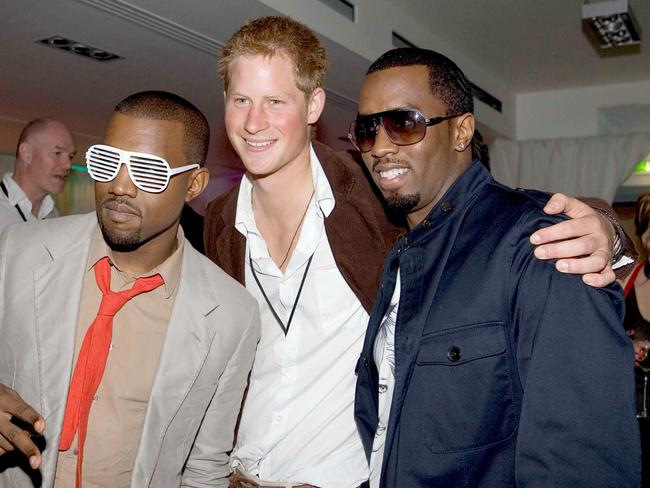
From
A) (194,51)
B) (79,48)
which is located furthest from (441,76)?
(79,48)

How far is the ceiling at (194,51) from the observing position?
15.6 ft

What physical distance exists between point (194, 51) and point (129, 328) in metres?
4.09

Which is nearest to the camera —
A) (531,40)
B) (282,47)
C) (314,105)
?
(282,47)

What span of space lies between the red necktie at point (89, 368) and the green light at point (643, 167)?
863 cm

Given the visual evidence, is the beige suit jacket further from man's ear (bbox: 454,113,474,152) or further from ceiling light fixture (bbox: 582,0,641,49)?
ceiling light fixture (bbox: 582,0,641,49)

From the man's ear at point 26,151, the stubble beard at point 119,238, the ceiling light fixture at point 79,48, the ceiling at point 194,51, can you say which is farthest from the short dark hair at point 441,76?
the ceiling light fixture at point 79,48

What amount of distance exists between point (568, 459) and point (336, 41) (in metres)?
4.51

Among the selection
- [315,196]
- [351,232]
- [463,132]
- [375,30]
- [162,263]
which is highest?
[375,30]

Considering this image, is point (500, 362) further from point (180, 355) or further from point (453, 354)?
point (180, 355)

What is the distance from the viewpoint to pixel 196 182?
2236 millimetres

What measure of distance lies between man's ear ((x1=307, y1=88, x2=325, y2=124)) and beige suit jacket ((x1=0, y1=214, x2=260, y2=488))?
2.05ft

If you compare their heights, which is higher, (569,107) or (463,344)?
(569,107)

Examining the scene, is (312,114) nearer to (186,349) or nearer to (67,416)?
(186,349)

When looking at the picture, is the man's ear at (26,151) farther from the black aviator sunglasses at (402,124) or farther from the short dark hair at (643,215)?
the short dark hair at (643,215)
